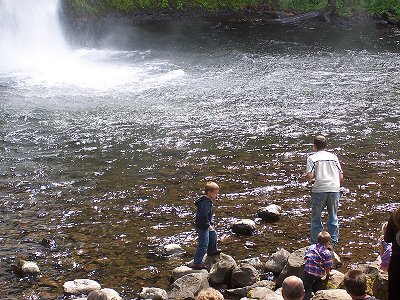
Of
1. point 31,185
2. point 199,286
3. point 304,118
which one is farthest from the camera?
point 304,118

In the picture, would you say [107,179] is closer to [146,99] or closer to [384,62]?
[146,99]

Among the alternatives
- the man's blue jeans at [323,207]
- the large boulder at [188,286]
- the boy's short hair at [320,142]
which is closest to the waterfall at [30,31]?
the boy's short hair at [320,142]

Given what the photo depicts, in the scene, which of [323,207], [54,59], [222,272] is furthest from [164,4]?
[222,272]

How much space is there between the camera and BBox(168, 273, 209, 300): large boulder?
26.3ft

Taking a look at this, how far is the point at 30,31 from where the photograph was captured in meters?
34.9

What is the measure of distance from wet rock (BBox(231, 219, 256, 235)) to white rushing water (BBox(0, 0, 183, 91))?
13.7 m

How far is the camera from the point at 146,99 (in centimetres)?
2131

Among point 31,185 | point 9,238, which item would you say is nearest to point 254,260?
point 9,238

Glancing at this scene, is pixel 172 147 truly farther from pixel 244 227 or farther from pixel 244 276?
pixel 244 276

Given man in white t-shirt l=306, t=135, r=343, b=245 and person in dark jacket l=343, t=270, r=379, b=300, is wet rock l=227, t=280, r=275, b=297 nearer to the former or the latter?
man in white t-shirt l=306, t=135, r=343, b=245

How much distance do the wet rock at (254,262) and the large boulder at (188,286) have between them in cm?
105

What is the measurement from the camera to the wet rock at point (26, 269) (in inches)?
363

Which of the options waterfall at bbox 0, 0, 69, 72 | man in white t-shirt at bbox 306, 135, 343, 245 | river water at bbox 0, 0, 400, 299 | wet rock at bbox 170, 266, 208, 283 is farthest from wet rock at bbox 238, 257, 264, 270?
waterfall at bbox 0, 0, 69, 72

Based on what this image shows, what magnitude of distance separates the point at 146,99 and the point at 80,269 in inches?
495
